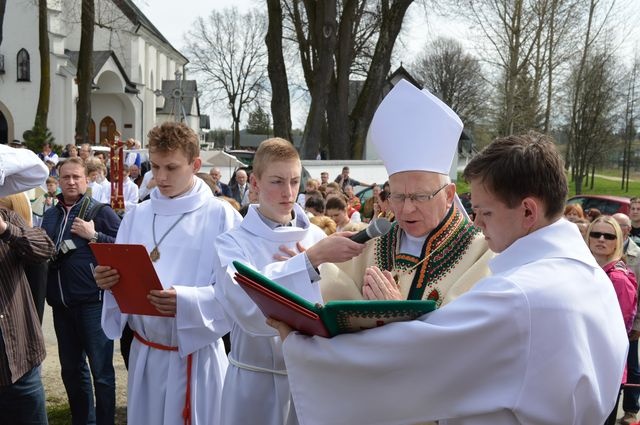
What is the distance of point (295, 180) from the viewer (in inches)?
136

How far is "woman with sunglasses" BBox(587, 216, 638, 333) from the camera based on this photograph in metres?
5.21

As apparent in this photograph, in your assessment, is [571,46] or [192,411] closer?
[192,411]

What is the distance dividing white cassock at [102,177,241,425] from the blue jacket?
3.54ft

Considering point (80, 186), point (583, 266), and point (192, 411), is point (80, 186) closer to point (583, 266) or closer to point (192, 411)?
point (192, 411)

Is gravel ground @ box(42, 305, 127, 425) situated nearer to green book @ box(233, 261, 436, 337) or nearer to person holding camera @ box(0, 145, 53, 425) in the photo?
person holding camera @ box(0, 145, 53, 425)

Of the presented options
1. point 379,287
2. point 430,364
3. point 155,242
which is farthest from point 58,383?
point 430,364

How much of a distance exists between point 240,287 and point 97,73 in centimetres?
4324

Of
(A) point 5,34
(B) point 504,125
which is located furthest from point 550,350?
(A) point 5,34

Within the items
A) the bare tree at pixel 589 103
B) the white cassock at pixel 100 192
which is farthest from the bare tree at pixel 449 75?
the white cassock at pixel 100 192

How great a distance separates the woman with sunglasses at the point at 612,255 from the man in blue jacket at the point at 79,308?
3813 mm

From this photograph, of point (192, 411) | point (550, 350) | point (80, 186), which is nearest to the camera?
point (550, 350)

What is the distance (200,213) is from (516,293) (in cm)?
256

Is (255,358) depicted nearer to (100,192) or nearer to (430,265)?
(430,265)

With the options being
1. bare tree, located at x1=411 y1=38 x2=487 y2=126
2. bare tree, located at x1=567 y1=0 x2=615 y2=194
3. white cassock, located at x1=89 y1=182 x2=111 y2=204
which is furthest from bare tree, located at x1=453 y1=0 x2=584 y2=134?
bare tree, located at x1=411 y1=38 x2=487 y2=126
